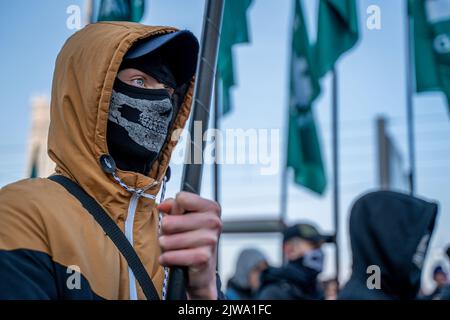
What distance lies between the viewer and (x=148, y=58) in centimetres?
292

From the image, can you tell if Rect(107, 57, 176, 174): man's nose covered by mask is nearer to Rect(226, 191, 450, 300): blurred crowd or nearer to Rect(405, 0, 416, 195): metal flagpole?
Rect(226, 191, 450, 300): blurred crowd

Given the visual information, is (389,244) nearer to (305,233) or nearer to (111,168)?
(111,168)

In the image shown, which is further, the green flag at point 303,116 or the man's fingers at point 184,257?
the green flag at point 303,116

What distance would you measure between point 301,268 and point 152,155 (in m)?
3.71

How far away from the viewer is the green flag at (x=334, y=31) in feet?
32.7

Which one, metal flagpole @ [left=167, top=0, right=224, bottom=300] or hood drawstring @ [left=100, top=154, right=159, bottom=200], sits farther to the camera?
hood drawstring @ [left=100, top=154, right=159, bottom=200]

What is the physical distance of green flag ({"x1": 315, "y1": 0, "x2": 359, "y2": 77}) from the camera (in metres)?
9.95


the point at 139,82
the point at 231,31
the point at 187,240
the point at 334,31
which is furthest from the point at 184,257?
the point at 334,31

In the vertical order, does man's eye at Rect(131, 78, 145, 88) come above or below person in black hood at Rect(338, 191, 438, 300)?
above

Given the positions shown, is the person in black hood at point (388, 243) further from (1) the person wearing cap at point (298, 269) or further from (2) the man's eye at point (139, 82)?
(1) the person wearing cap at point (298, 269)

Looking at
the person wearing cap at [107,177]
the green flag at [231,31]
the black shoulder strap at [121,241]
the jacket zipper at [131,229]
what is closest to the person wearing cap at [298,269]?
the green flag at [231,31]

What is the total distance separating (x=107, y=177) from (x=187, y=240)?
1.00m

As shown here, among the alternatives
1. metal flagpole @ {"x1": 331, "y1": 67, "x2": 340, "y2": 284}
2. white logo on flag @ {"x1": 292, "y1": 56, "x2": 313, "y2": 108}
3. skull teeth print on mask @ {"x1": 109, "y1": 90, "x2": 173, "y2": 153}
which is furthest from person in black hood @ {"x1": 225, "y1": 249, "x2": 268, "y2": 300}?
skull teeth print on mask @ {"x1": 109, "y1": 90, "x2": 173, "y2": 153}

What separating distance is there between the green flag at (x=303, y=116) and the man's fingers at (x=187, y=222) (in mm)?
8800
